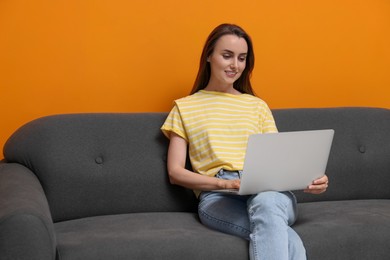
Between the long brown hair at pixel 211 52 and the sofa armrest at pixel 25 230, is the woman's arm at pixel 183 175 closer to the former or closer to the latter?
the long brown hair at pixel 211 52

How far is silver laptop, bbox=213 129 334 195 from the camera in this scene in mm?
2215

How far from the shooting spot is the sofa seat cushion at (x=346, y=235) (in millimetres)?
2275

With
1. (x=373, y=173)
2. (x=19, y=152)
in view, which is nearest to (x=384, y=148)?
(x=373, y=173)

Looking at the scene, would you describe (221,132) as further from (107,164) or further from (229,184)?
(107,164)

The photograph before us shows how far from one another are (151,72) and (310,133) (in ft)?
3.23

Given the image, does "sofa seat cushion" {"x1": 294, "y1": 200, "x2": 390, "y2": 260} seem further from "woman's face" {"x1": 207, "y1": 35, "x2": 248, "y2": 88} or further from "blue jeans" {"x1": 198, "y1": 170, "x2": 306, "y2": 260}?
"woman's face" {"x1": 207, "y1": 35, "x2": 248, "y2": 88}

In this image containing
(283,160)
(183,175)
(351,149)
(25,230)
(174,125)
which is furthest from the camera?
(351,149)

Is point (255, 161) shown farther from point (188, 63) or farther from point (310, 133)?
point (188, 63)

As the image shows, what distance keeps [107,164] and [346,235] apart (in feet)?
3.14

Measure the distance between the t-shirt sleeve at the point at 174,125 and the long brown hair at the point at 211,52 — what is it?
0.16m

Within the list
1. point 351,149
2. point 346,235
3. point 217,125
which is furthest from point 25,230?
point 351,149

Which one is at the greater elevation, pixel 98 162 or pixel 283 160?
pixel 283 160

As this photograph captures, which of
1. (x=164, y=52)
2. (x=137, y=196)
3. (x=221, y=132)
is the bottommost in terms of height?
(x=137, y=196)

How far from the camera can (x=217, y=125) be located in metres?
2.64
